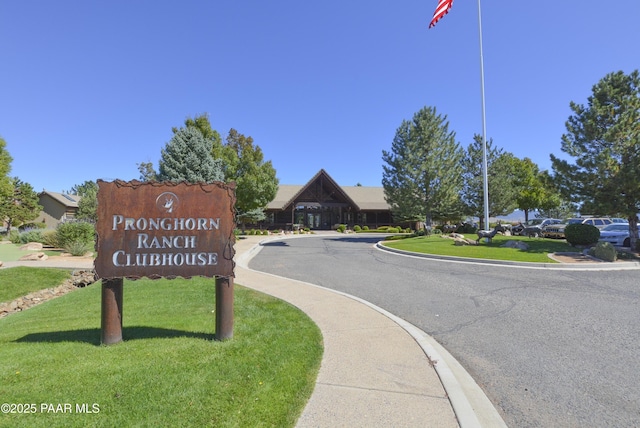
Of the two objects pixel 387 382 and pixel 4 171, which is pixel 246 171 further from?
pixel 387 382

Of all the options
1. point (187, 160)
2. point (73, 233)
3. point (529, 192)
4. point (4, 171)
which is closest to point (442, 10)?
point (187, 160)

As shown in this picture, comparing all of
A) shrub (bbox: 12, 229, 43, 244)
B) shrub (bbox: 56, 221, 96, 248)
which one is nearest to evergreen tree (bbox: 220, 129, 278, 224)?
shrub (bbox: 56, 221, 96, 248)

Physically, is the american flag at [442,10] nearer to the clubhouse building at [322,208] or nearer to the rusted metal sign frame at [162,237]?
the rusted metal sign frame at [162,237]

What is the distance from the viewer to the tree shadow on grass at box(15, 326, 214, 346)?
15.9 ft

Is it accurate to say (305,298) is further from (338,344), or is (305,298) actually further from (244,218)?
(244,218)

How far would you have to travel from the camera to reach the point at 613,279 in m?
9.91

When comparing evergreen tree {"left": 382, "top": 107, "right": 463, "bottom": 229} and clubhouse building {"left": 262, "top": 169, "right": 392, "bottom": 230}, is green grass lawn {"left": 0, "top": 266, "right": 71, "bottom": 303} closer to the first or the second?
evergreen tree {"left": 382, "top": 107, "right": 463, "bottom": 229}

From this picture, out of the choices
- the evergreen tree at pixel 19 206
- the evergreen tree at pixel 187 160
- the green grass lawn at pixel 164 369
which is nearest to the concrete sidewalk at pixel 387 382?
the green grass lawn at pixel 164 369

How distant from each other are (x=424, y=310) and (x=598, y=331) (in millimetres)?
2812

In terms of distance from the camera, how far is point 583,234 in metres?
15.8

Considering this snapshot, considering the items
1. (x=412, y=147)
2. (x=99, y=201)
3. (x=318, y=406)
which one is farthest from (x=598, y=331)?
(x=412, y=147)

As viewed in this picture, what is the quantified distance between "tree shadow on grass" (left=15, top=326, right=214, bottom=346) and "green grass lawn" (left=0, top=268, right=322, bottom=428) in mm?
15

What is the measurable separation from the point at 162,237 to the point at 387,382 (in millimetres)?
3521

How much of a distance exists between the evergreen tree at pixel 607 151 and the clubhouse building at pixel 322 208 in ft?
82.1
